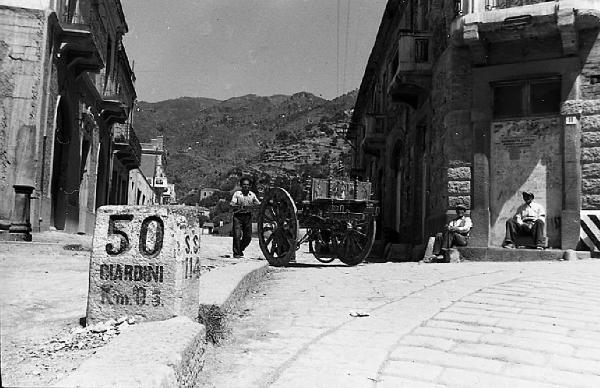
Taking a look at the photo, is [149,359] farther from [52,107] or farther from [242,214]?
[52,107]

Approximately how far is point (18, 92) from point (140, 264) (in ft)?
39.3

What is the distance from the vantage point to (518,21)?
11727 millimetres

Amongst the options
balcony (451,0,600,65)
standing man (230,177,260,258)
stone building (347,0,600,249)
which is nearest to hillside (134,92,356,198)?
stone building (347,0,600,249)

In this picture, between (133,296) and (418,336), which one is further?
(418,336)

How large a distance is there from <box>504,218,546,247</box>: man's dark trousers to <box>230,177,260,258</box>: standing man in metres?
5.30

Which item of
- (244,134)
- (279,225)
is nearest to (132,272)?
(279,225)

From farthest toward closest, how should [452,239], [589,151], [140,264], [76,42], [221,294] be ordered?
[76,42]
[452,239]
[589,151]
[221,294]
[140,264]

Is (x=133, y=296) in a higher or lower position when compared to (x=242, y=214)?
lower

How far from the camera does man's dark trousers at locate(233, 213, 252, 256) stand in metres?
10.9

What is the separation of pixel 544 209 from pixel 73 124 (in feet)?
44.7

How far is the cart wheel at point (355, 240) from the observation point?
1045cm

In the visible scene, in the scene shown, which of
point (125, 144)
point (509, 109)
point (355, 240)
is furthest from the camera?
point (125, 144)

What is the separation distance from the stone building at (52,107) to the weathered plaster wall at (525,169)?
9.86 meters

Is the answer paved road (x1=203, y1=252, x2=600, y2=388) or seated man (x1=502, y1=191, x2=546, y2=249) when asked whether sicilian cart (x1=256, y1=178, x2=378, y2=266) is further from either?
seated man (x1=502, y1=191, x2=546, y2=249)
